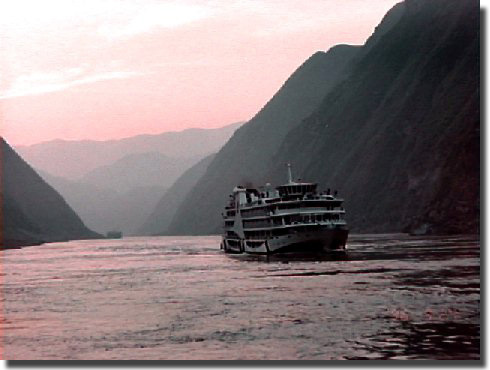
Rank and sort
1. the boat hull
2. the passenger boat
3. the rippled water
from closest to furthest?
the rippled water, the boat hull, the passenger boat

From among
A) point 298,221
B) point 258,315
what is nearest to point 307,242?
point 298,221

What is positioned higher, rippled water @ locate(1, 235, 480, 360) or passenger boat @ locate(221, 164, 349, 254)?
passenger boat @ locate(221, 164, 349, 254)

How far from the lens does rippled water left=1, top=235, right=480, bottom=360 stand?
1117 inches

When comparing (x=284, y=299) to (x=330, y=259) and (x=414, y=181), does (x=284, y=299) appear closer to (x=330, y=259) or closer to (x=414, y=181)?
(x=330, y=259)

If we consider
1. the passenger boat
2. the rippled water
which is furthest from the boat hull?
the rippled water

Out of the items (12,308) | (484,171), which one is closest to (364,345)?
(484,171)

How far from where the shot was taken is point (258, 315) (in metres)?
38.7

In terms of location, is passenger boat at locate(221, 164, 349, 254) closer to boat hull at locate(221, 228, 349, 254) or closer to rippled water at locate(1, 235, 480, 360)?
boat hull at locate(221, 228, 349, 254)

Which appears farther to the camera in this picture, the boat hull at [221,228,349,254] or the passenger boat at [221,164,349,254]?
the passenger boat at [221,164,349,254]

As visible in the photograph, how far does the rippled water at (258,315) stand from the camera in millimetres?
28375

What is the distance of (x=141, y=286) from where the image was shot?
202 ft

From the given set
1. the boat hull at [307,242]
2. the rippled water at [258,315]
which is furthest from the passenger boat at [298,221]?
the rippled water at [258,315]

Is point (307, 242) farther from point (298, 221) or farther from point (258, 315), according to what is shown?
point (258, 315)

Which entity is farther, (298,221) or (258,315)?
(298,221)
